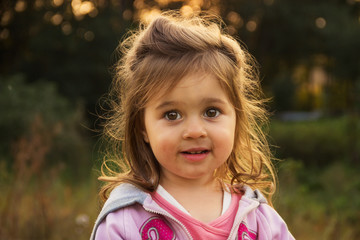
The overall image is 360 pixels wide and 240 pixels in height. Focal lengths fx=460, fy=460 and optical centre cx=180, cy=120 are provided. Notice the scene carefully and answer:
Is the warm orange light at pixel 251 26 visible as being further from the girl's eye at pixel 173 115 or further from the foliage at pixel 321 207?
the girl's eye at pixel 173 115

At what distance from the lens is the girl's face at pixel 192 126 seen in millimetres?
1614

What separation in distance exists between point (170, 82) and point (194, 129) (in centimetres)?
19

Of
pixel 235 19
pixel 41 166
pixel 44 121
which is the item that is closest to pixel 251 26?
pixel 235 19

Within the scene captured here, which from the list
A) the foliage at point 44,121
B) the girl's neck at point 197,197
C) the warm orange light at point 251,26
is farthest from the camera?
the warm orange light at point 251,26

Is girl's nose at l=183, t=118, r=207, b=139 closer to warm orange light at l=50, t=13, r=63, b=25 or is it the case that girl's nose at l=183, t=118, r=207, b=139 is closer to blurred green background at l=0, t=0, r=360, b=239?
blurred green background at l=0, t=0, r=360, b=239

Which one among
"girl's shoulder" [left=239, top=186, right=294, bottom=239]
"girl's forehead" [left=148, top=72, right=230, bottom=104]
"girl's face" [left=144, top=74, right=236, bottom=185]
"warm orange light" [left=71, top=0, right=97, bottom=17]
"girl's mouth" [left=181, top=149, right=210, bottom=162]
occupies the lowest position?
"warm orange light" [left=71, top=0, right=97, bottom=17]

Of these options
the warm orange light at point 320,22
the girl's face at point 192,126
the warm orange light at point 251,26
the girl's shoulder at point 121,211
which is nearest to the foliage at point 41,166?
the girl's shoulder at point 121,211

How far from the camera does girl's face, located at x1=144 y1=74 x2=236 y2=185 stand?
161 cm

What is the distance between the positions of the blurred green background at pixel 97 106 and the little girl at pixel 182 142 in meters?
0.59

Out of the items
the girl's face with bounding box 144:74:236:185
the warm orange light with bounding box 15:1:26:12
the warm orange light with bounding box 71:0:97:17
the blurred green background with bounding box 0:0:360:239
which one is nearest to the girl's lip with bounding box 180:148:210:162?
the girl's face with bounding box 144:74:236:185

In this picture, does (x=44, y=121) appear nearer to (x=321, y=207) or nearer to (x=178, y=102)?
(x=321, y=207)

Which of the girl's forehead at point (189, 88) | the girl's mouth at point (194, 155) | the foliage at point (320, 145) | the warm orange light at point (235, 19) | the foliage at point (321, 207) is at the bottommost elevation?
the foliage at point (320, 145)

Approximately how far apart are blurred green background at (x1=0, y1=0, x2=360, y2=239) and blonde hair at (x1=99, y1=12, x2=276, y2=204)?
1.59 feet

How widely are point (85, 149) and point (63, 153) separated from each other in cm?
55
